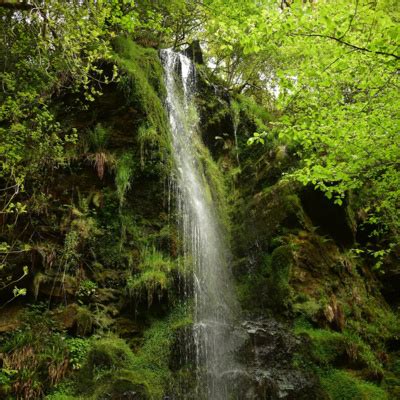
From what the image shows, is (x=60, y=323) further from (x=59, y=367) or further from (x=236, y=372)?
(x=236, y=372)

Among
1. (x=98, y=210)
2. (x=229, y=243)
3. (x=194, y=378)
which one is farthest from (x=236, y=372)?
(x=98, y=210)

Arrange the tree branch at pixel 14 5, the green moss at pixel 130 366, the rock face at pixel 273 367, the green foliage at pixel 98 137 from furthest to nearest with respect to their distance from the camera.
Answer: the green foliage at pixel 98 137, the rock face at pixel 273 367, the green moss at pixel 130 366, the tree branch at pixel 14 5

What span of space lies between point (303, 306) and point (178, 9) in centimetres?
1011

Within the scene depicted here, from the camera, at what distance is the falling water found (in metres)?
6.20

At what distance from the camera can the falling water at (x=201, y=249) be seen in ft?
20.3

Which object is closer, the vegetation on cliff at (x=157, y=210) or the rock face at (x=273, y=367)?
the rock face at (x=273, y=367)

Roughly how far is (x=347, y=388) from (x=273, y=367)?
1219mm

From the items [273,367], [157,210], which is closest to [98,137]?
[157,210]

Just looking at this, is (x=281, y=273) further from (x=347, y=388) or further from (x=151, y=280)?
(x=151, y=280)

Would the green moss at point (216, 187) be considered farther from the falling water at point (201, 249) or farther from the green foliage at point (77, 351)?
the green foliage at point (77, 351)

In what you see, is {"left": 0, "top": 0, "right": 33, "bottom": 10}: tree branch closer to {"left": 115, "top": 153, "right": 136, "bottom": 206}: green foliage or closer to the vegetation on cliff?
the vegetation on cliff

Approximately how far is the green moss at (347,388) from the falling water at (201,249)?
5.17 feet

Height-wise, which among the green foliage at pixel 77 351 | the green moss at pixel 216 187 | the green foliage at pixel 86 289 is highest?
the green moss at pixel 216 187

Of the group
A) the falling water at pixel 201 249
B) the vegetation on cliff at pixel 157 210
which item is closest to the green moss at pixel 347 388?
the vegetation on cliff at pixel 157 210
